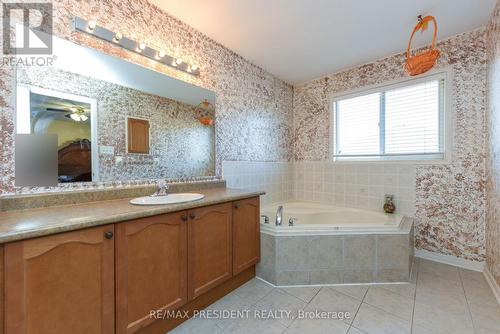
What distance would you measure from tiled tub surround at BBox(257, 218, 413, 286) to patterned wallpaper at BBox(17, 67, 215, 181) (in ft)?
3.54

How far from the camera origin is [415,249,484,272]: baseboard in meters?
2.08

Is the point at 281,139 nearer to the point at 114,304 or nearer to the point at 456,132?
the point at 456,132

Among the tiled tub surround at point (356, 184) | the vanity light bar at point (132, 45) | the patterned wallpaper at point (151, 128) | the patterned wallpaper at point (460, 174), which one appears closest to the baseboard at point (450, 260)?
the patterned wallpaper at point (460, 174)

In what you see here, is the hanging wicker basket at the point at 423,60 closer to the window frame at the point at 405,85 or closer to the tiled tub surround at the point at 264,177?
the window frame at the point at 405,85

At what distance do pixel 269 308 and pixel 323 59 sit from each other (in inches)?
104

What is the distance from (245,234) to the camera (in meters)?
1.80

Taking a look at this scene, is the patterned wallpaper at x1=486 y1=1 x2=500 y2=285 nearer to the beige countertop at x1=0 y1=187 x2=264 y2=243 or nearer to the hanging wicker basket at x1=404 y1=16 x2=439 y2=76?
the hanging wicker basket at x1=404 y1=16 x2=439 y2=76

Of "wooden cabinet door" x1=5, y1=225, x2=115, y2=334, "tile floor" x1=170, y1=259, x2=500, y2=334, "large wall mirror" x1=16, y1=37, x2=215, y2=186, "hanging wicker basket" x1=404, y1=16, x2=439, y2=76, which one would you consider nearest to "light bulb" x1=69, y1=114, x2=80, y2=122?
"large wall mirror" x1=16, y1=37, x2=215, y2=186

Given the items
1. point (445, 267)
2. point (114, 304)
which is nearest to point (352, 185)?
point (445, 267)

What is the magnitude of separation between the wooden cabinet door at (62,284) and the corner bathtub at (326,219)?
127cm

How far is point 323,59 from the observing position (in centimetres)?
259

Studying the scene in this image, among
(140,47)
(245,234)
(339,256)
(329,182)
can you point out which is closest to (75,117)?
(140,47)

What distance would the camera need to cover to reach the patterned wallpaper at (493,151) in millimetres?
1676

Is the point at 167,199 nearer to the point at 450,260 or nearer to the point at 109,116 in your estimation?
the point at 109,116
